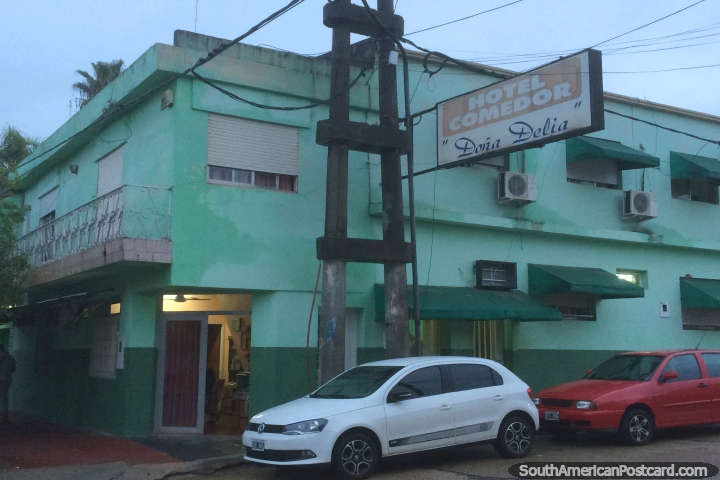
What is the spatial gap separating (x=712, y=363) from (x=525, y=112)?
5.16 meters

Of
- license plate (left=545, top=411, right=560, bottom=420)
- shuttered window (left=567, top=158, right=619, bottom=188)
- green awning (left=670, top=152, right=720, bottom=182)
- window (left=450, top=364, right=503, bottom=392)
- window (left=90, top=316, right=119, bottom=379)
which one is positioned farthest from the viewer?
green awning (left=670, top=152, right=720, bottom=182)

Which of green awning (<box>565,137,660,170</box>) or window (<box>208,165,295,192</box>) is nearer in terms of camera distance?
window (<box>208,165,295,192</box>)

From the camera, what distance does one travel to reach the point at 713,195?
19.6m

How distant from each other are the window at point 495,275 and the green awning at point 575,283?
16.7 inches

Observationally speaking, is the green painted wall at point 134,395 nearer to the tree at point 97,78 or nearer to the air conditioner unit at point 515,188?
the air conditioner unit at point 515,188

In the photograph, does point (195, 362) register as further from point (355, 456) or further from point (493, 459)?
point (493, 459)

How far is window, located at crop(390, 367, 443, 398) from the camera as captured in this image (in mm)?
9984

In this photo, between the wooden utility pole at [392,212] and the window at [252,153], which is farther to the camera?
the window at [252,153]

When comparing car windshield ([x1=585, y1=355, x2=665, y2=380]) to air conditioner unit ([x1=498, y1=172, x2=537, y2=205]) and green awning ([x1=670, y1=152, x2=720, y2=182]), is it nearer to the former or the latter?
air conditioner unit ([x1=498, y1=172, x2=537, y2=205])

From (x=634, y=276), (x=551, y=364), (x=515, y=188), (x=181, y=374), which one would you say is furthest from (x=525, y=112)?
(x=181, y=374)

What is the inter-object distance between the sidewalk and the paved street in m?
0.67

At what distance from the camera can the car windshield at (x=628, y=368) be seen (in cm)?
1229

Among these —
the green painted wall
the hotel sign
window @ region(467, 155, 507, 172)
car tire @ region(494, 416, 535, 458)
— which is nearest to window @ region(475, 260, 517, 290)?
window @ region(467, 155, 507, 172)

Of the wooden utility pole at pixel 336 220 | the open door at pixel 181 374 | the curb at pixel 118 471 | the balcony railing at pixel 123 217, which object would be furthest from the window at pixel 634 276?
the curb at pixel 118 471
